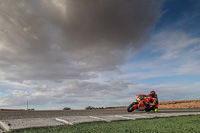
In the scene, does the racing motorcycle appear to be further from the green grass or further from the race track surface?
the green grass

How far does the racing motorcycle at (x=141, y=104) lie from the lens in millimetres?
11664

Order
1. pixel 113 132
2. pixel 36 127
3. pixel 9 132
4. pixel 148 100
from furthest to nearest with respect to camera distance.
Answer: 1. pixel 148 100
2. pixel 36 127
3. pixel 9 132
4. pixel 113 132

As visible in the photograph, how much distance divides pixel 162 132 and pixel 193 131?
26.0 inches

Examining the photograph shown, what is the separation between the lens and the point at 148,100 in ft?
38.6

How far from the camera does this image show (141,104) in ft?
38.4

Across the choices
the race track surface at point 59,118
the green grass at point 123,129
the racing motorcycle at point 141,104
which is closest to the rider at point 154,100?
the racing motorcycle at point 141,104

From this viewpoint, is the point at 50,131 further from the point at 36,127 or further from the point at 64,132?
the point at 36,127

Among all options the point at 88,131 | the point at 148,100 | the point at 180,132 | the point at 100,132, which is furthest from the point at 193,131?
the point at 148,100

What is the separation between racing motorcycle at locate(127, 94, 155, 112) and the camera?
11.7m

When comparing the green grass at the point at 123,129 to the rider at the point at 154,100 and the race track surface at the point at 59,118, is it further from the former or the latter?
the rider at the point at 154,100

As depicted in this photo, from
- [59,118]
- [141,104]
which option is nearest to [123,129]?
[59,118]

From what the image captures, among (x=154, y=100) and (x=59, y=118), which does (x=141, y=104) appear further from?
(x=59, y=118)

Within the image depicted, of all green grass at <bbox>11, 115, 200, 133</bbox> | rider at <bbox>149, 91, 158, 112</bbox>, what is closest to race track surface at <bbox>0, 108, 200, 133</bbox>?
green grass at <bbox>11, 115, 200, 133</bbox>

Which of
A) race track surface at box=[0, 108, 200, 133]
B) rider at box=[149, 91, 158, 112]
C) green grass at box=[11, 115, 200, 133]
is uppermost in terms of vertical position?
rider at box=[149, 91, 158, 112]
